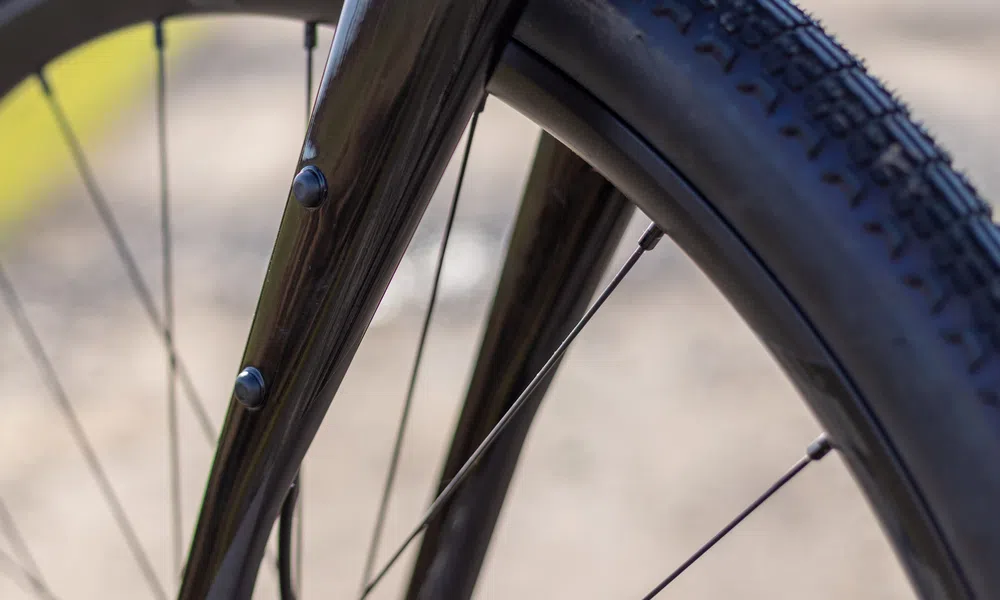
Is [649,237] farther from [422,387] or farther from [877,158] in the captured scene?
[422,387]

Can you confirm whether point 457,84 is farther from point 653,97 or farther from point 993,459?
point 993,459

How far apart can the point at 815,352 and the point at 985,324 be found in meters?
0.04

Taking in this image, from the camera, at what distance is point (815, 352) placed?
0.24m

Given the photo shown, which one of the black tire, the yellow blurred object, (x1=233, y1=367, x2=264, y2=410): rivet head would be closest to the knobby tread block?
the black tire

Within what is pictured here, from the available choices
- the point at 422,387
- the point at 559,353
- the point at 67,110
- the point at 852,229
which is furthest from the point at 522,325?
the point at 67,110

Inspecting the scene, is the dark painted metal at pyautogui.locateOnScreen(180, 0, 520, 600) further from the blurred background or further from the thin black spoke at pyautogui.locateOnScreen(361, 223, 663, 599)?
the blurred background

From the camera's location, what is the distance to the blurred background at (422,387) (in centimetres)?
100

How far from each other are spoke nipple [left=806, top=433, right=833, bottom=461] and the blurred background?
69 cm

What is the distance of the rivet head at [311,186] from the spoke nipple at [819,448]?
15cm

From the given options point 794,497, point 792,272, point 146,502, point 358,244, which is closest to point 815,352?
point 792,272

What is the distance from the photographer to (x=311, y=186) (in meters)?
0.28

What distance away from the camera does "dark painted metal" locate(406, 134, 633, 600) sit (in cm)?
34

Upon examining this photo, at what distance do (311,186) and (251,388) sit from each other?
7cm

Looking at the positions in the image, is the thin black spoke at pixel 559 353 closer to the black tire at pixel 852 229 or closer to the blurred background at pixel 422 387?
the black tire at pixel 852 229
